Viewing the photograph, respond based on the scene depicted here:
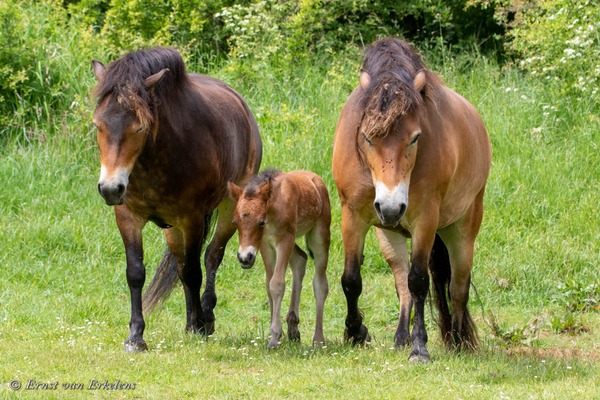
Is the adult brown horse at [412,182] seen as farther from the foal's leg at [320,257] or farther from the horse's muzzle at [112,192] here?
the horse's muzzle at [112,192]

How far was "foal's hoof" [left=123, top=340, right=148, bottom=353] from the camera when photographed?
7174 millimetres

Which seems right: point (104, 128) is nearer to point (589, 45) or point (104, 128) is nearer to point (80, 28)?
point (589, 45)

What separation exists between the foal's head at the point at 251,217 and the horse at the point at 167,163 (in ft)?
1.67

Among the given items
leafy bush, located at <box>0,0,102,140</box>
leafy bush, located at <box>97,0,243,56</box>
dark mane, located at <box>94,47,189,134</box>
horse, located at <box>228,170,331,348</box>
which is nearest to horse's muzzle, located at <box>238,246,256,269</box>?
horse, located at <box>228,170,331,348</box>

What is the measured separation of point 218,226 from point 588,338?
333 cm

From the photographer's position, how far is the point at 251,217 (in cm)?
725

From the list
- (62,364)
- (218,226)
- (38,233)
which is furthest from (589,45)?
(62,364)

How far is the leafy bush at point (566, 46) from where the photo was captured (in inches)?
487

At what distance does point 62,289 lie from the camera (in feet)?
32.2

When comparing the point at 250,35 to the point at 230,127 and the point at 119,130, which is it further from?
the point at 119,130

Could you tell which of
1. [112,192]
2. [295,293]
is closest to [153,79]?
[112,192]

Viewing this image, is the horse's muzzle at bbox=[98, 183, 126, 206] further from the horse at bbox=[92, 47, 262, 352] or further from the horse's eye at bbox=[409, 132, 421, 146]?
→ the horse's eye at bbox=[409, 132, 421, 146]

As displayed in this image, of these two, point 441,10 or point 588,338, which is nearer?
point 588,338

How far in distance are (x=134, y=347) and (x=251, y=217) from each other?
4.15 feet
